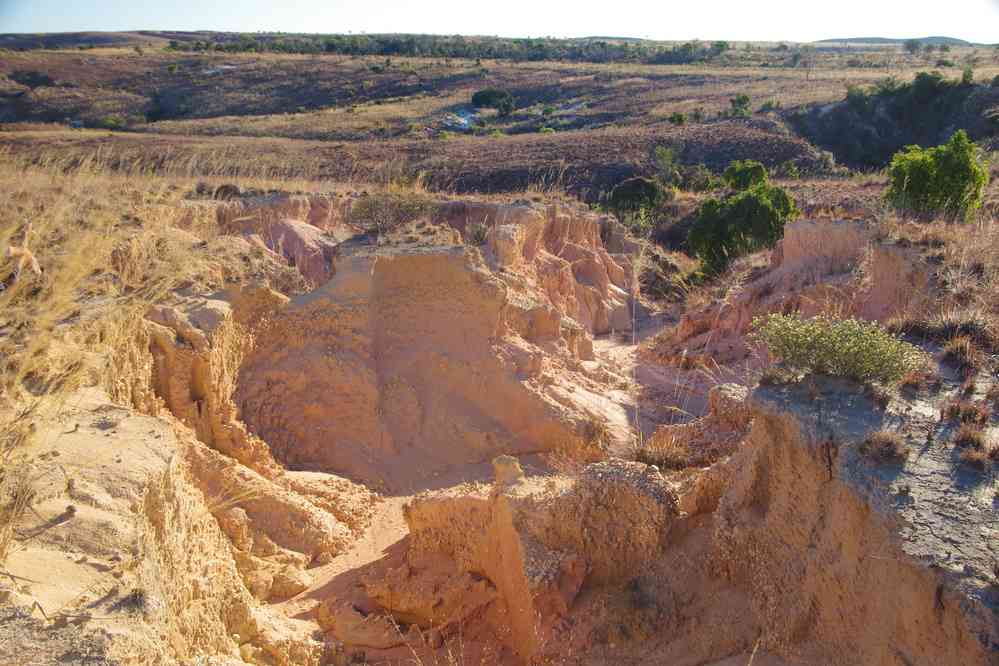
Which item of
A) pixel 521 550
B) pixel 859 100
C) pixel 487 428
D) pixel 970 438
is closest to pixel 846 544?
pixel 970 438

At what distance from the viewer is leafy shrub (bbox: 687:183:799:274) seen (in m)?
19.4

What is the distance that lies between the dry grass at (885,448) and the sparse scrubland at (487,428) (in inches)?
1.1

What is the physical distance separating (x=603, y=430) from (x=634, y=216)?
52.7ft

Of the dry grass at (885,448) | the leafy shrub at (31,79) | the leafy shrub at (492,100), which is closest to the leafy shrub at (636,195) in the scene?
the dry grass at (885,448)

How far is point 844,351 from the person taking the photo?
564cm

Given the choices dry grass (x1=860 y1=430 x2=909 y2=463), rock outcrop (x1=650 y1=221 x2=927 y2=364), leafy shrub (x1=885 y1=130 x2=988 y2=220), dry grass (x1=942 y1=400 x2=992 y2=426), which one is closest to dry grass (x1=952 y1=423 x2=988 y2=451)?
dry grass (x1=942 y1=400 x2=992 y2=426)

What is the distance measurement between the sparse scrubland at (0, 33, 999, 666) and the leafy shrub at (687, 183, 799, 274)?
3.5 inches

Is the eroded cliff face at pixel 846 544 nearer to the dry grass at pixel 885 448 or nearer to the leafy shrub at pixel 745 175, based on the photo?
the dry grass at pixel 885 448

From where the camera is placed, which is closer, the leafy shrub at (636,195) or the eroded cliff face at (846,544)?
the eroded cliff face at (846,544)

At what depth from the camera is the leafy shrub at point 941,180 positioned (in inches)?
543

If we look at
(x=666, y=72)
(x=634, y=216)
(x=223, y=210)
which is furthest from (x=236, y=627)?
(x=666, y=72)

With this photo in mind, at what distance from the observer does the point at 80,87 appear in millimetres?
50469

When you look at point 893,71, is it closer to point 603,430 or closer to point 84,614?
point 603,430

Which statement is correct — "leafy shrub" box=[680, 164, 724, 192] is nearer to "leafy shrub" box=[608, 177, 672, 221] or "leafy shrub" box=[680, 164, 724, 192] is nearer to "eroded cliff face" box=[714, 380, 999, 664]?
"leafy shrub" box=[608, 177, 672, 221]
